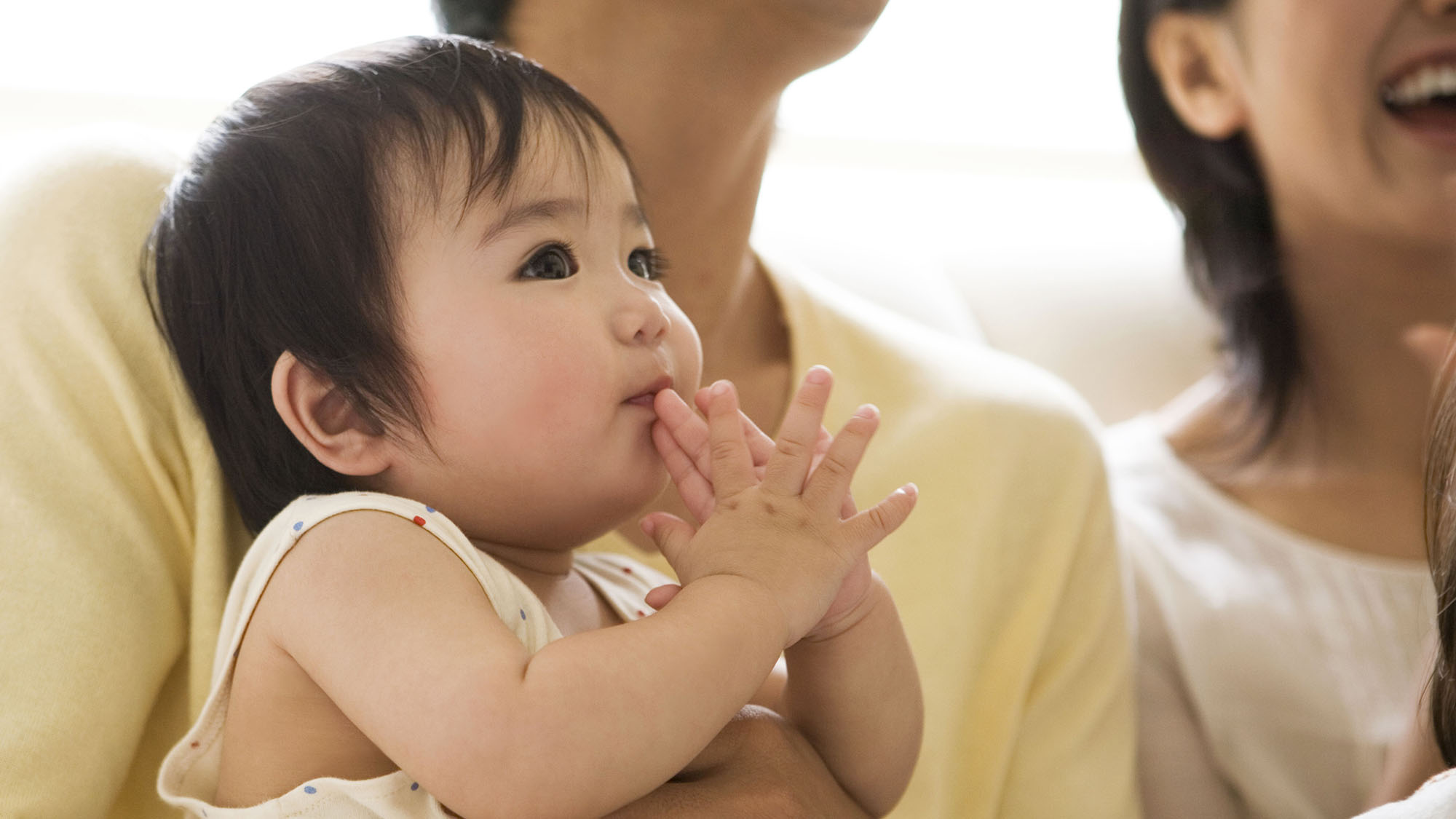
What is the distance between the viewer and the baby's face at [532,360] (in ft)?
2.57

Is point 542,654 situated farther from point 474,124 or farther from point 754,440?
point 474,124

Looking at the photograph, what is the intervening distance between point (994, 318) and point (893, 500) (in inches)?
46.4

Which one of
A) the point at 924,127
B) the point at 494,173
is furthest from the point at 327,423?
the point at 924,127

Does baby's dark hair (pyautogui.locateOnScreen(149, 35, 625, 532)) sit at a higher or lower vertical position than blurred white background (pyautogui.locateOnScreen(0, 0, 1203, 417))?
higher

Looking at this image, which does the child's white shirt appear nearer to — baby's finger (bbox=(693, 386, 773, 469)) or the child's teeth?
baby's finger (bbox=(693, 386, 773, 469))

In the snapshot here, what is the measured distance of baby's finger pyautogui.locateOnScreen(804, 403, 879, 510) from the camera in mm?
786

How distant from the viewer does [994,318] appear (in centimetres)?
192

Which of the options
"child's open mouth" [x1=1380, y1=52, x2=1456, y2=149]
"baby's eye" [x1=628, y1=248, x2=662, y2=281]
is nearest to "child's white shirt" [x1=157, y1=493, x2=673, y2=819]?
"baby's eye" [x1=628, y1=248, x2=662, y2=281]

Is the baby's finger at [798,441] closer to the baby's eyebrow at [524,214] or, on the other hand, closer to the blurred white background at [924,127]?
the baby's eyebrow at [524,214]

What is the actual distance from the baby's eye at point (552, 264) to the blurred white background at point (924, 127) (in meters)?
0.65

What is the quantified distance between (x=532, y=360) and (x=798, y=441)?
171mm

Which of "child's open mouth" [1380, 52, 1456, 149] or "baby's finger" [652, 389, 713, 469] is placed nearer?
"baby's finger" [652, 389, 713, 469]

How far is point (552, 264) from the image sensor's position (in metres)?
0.83

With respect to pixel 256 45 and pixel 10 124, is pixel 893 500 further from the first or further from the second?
pixel 10 124
